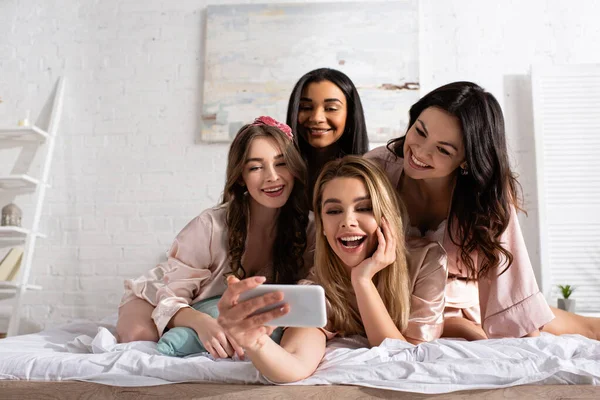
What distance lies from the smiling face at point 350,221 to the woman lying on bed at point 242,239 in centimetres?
29

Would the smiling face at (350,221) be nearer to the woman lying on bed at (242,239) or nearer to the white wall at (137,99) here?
the woman lying on bed at (242,239)

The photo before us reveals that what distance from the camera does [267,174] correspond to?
1925 millimetres

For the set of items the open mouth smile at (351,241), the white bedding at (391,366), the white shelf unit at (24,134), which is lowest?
the white bedding at (391,366)

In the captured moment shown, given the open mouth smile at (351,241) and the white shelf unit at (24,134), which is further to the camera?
the white shelf unit at (24,134)

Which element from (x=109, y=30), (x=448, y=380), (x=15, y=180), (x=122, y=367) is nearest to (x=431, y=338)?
(x=448, y=380)

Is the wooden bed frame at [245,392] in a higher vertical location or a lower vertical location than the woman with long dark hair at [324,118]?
lower

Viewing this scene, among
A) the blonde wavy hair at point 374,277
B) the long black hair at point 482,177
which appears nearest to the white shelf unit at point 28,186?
the blonde wavy hair at point 374,277

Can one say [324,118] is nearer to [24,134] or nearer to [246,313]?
[246,313]

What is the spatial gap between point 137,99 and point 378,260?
2709 millimetres

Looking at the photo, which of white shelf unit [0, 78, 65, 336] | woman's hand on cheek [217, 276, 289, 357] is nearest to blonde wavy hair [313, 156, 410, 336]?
woman's hand on cheek [217, 276, 289, 357]

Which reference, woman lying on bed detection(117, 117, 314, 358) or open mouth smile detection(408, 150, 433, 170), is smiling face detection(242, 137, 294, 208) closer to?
woman lying on bed detection(117, 117, 314, 358)

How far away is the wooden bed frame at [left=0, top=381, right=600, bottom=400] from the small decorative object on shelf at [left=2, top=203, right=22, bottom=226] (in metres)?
2.49

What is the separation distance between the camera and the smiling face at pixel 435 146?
5.87 feet

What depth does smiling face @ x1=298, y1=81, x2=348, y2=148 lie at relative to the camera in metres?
2.40
